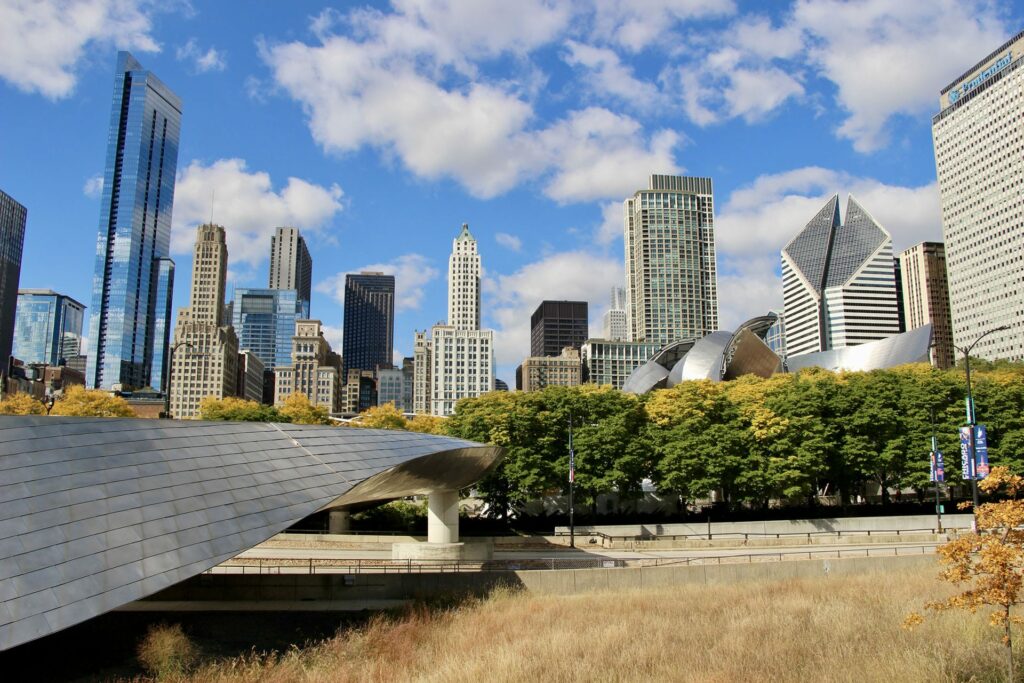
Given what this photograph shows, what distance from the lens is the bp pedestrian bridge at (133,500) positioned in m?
13.6

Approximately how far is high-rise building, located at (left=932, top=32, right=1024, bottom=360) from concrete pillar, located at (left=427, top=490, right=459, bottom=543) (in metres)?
171

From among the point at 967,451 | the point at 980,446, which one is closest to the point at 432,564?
the point at 967,451

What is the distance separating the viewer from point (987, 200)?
183250 millimetres

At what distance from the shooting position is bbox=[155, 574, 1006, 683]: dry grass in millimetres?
16109

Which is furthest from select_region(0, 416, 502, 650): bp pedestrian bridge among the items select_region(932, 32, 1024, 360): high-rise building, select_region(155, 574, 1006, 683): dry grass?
select_region(932, 32, 1024, 360): high-rise building

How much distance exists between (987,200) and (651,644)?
7894 inches

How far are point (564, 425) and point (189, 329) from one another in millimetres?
170314

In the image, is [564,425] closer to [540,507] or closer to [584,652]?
[540,507]

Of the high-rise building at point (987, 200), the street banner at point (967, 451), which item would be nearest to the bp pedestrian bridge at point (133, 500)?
the street banner at point (967, 451)

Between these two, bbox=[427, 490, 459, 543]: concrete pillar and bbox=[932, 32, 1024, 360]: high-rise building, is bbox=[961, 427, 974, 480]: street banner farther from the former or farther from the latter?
bbox=[932, 32, 1024, 360]: high-rise building

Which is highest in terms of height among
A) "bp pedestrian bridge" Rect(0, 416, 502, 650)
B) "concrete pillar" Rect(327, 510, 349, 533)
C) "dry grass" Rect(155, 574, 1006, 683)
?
"bp pedestrian bridge" Rect(0, 416, 502, 650)

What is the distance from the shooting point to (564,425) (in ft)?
168

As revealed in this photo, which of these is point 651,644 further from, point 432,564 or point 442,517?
point 442,517

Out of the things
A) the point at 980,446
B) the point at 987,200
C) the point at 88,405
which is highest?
the point at 987,200
